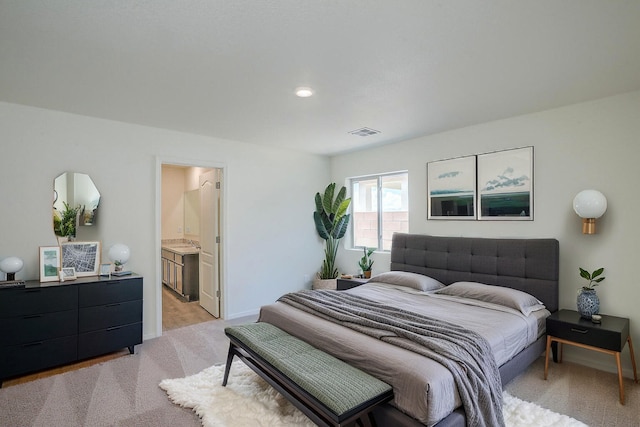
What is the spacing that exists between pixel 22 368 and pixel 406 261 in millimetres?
4032

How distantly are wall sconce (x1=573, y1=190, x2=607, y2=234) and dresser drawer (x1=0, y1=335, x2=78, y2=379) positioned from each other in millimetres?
4754

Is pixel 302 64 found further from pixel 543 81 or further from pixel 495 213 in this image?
pixel 495 213

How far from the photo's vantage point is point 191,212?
6.55m

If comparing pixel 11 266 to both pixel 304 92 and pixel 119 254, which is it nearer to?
pixel 119 254

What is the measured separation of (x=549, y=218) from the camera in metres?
3.21

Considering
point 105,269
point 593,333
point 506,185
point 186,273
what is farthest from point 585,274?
point 186,273

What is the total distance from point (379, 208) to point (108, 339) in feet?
12.3

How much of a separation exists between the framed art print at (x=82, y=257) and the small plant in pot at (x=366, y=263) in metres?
3.30

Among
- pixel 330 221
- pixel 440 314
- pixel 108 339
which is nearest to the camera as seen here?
pixel 440 314

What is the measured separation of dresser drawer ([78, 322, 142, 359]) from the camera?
10.1ft

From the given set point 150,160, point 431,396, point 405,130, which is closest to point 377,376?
point 431,396

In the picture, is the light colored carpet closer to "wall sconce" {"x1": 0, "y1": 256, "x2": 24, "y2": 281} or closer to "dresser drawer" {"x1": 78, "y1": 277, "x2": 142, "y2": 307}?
"dresser drawer" {"x1": 78, "y1": 277, "x2": 142, "y2": 307}

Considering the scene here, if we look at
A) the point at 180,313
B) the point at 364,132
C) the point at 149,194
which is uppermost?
the point at 364,132

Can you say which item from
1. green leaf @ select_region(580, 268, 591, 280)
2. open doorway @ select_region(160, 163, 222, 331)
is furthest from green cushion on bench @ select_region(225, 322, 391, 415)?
green leaf @ select_region(580, 268, 591, 280)
